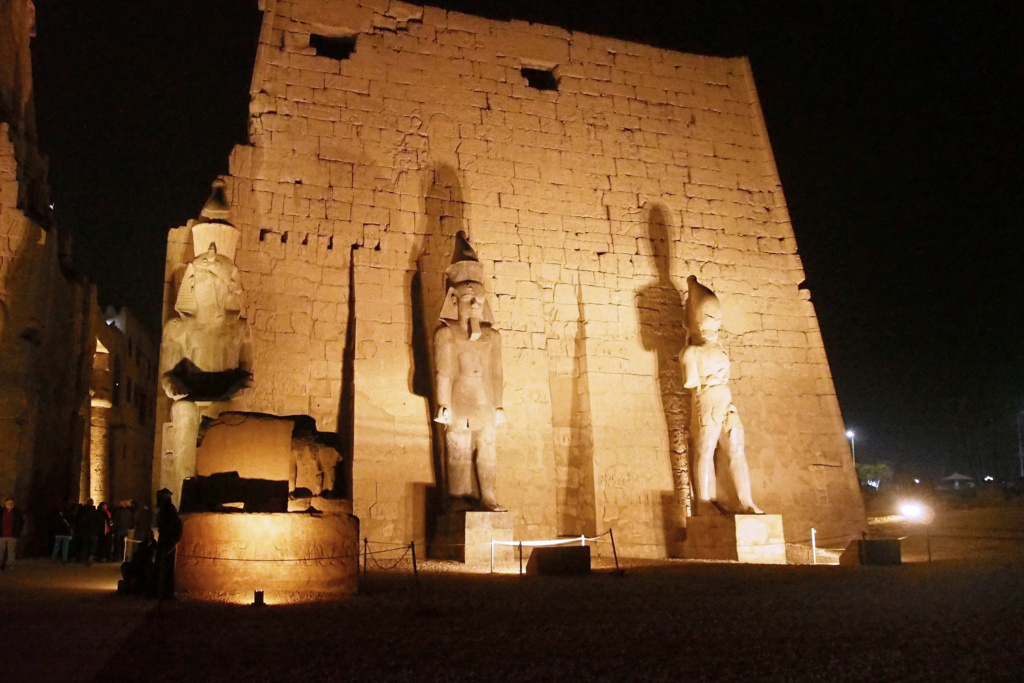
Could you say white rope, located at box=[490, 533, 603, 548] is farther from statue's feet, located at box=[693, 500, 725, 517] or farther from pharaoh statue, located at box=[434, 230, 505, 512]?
statue's feet, located at box=[693, 500, 725, 517]

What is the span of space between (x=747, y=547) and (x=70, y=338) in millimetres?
10200

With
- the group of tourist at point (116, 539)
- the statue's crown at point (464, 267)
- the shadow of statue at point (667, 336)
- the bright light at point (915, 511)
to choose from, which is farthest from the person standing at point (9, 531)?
the bright light at point (915, 511)

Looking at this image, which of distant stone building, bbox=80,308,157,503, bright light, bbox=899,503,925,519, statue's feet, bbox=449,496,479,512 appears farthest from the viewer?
distant stone building, bbox=80,308,157,503

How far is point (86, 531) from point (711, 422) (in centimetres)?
689

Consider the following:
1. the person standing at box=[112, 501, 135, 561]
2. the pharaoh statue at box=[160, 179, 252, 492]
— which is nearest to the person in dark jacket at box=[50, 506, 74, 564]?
the person standing at box=[112, 501, 135, 561]

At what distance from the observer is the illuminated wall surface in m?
9.04

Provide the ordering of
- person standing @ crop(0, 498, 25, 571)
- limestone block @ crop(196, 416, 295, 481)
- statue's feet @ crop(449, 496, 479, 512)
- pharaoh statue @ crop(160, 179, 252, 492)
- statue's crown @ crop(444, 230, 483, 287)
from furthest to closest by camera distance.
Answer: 1. statue's crown @ crop(444, 230, 483, 287)
2. statue's feet @ crop(449, 496, 479, 512)
3. person standing @ crop(0, 498, 25, 571)
4. pharaoh statue @ crop(160, 179, 252, 492)
5. limestone block @ crop(196, 416, 295, 481)

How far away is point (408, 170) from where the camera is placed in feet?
32.6

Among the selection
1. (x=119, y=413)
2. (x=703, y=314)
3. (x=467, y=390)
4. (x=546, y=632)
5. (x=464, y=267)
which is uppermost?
(x=464, y=267)

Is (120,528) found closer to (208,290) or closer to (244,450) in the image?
(208,290)

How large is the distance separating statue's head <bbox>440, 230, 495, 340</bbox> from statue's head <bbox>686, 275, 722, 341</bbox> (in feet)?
7.68

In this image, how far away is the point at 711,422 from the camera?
8.97 meters

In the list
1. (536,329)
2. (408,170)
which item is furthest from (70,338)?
(536,329)

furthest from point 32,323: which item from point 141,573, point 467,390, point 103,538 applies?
point 141,573
